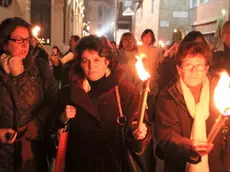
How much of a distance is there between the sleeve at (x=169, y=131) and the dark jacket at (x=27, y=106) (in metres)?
1.09

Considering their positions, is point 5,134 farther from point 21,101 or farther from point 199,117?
point 199,117

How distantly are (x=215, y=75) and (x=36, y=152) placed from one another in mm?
1655

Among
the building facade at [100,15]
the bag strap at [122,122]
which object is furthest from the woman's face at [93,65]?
the building facade at [100,15]

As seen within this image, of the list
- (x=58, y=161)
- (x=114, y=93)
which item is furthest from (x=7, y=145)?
(x=114, y=93)

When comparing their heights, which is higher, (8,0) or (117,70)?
(8,0)

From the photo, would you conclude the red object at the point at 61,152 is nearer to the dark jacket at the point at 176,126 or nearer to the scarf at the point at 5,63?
the dark jacket at the point at 176,126

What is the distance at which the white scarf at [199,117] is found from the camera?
2816 millimetres

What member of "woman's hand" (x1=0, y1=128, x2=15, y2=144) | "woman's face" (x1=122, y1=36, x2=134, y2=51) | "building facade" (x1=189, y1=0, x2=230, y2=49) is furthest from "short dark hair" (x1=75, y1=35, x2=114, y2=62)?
"building facade" (x1=189, y1=0, x2=230, y2=49)

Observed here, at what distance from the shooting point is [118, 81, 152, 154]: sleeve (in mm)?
2826

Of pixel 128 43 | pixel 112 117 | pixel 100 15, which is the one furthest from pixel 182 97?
pixel 100 15

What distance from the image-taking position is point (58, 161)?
3076mm

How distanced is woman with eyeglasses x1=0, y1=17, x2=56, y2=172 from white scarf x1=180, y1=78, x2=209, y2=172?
52.2 inches

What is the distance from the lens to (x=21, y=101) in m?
3.45

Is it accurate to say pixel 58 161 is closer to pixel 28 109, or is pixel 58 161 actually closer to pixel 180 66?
pixel 28 109
